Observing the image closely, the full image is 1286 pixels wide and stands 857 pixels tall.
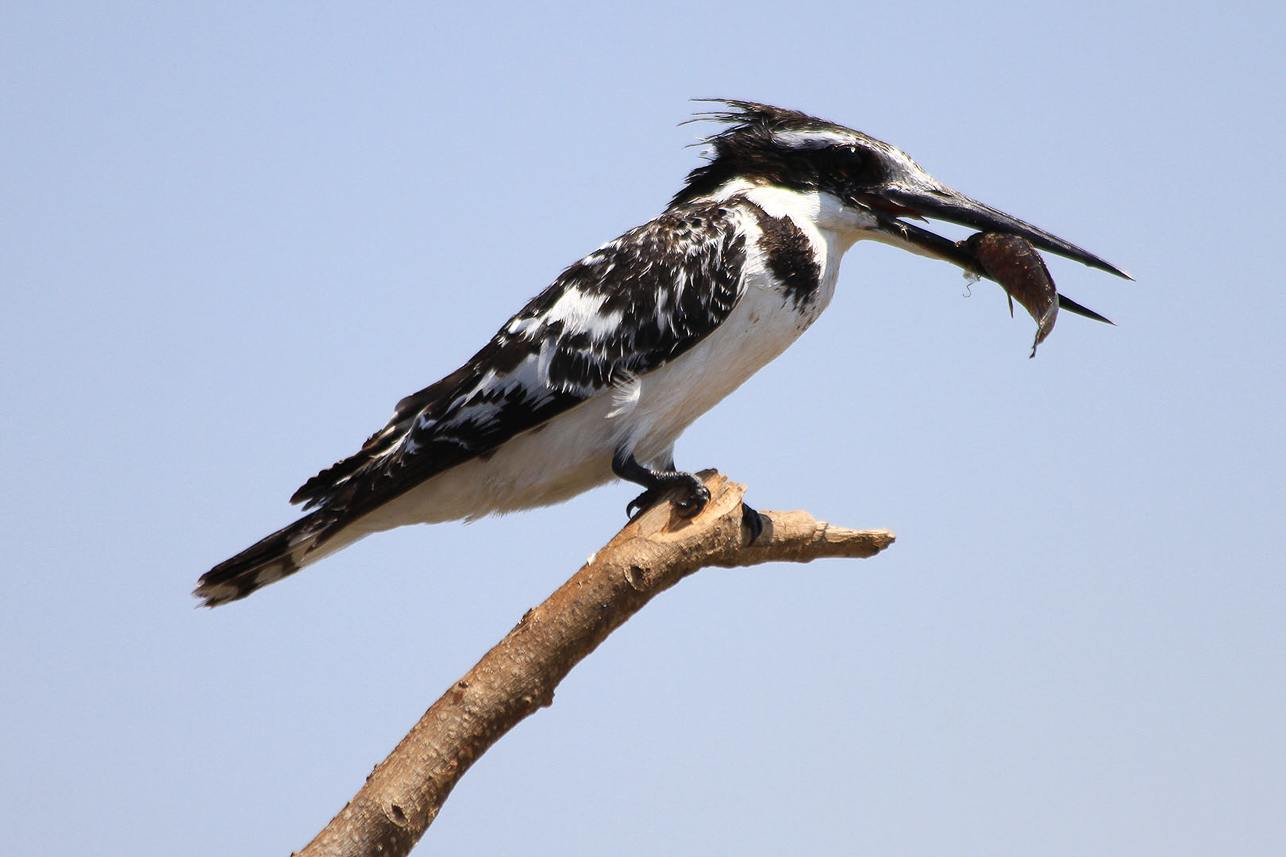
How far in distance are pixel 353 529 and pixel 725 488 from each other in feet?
4.80

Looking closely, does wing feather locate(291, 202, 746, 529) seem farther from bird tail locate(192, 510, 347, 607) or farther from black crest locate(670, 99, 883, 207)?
black crest locate(670, 99, 883, 207)

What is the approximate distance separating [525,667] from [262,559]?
1247mm

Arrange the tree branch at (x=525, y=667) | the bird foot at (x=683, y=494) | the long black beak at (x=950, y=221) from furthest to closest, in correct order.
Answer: the long black beak at (x=950, y=221)
the bird foot at (x=683, y=494)
the tree branch at (x=525, y=667)

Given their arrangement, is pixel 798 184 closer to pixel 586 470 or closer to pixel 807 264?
pixel 807 264

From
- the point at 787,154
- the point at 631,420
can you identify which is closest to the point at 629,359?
the point at 631,420

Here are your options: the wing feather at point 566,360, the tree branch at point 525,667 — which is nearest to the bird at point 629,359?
the wing feather at point 566,360

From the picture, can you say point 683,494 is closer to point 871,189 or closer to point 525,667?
point 525,667

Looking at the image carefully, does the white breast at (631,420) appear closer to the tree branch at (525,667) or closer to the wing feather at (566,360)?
the wing feather at (566,360)

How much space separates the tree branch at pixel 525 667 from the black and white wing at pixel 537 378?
1.97ft

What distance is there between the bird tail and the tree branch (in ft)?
3.26

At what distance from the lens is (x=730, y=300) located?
441 centimetres

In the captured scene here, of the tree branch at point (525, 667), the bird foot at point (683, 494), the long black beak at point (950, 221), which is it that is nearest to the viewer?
the tree branch at point (525, 667)

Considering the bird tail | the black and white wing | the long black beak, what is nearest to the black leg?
the black and white wing

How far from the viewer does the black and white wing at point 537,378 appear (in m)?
4.31
